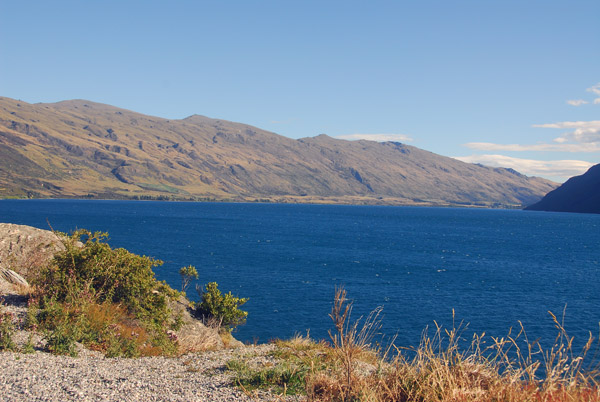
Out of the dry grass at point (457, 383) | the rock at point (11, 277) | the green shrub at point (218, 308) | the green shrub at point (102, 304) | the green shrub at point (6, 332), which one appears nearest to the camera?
the dry grass at point (457, 383)

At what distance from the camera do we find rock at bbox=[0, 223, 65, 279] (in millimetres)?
20719

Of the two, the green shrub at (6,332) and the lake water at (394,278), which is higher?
the green shrub at (6,332)

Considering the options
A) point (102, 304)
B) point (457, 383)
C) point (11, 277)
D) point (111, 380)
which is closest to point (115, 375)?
point (111, 380)

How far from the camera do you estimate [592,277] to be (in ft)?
209

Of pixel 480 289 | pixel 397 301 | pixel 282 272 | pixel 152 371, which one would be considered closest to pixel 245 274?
pixel 282 272

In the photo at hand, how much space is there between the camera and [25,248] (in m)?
21.7

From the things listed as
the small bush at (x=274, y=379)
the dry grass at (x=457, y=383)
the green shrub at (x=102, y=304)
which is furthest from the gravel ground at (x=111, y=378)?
the dry grass at (x=457, y=383)

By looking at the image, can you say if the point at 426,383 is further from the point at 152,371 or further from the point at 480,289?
the point at 480,289

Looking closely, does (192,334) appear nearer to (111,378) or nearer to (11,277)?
(11,277)

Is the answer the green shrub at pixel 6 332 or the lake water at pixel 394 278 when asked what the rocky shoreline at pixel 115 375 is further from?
the lake water at pixel 394 278

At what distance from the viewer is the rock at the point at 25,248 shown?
20719mm

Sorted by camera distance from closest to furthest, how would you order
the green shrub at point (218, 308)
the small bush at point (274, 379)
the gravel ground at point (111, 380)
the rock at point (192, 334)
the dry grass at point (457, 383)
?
1. the dry grass at point (457, 383)
2. the gravel ground at point (111, 380)
3. the small bush at point (274, 379)
4. the rock at point (192, 334)
5. the green shrub at point (218, 308)

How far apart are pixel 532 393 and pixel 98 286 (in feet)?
48.5

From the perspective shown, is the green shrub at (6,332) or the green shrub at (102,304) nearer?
the green shrub at (6,332)
